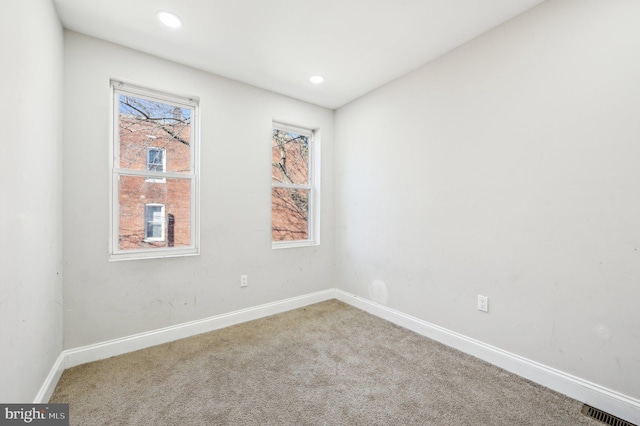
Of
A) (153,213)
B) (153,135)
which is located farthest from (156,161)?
(153,213)

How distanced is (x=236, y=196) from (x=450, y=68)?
2.38m

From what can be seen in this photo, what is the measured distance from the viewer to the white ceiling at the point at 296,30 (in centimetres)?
190

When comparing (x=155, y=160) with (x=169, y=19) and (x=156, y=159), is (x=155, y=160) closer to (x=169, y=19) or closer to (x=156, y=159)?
(x=156, y=159)

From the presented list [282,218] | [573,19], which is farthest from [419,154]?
[282,218]

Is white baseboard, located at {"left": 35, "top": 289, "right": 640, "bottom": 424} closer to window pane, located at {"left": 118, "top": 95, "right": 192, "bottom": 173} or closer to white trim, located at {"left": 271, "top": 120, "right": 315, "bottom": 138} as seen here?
window pane, located at {"left": 118, "top": 95, "right": 192, "bottom": 173}

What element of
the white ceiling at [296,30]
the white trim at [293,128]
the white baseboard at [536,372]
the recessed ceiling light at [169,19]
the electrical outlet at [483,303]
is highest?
the recessed ceiling light at [169,19]

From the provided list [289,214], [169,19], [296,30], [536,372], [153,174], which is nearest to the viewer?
[536,372]

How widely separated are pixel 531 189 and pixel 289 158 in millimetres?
2501

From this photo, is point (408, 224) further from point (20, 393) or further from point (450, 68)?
point (20, 393)

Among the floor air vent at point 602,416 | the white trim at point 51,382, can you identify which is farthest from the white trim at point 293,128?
the floor air vent at point 602,416

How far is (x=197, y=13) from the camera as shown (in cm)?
197

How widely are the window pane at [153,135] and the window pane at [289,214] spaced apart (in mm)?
1063

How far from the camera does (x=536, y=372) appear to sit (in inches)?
A: 74.9

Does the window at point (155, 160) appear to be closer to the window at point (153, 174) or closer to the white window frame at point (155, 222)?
the window at point (153, 174)
